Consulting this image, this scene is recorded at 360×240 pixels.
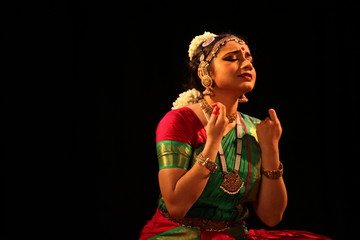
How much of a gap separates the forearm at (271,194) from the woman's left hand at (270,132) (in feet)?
0.10

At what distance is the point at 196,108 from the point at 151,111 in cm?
52

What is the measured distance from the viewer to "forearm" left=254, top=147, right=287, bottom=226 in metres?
1.81

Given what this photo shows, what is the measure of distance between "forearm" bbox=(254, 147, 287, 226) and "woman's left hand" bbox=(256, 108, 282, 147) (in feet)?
0.10

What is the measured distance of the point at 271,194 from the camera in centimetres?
182

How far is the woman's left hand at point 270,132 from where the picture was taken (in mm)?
1829

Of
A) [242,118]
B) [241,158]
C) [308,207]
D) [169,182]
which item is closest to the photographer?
[169,182]

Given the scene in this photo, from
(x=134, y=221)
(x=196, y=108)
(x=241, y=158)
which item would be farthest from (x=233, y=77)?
(x=134, y=221)

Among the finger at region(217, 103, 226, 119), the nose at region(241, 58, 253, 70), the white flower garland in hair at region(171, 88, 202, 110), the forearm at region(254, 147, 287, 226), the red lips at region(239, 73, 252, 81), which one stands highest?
the nose at region(241, 58, 253, 70)

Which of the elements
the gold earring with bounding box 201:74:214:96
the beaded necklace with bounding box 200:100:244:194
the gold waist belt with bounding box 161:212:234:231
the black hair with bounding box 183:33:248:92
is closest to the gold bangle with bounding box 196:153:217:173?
the beaded necklace with bounding box 200:100:244:194

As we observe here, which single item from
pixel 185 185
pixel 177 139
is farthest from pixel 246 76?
pixel 185 185

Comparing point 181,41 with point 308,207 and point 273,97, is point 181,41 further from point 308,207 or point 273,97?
point 308,207

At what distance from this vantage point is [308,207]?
2.47 m

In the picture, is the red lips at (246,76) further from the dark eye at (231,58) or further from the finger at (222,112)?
the finger at (222,112)

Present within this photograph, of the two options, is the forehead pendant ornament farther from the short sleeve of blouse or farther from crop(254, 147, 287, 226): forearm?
crop(254, 147, 287, 226): forearm
